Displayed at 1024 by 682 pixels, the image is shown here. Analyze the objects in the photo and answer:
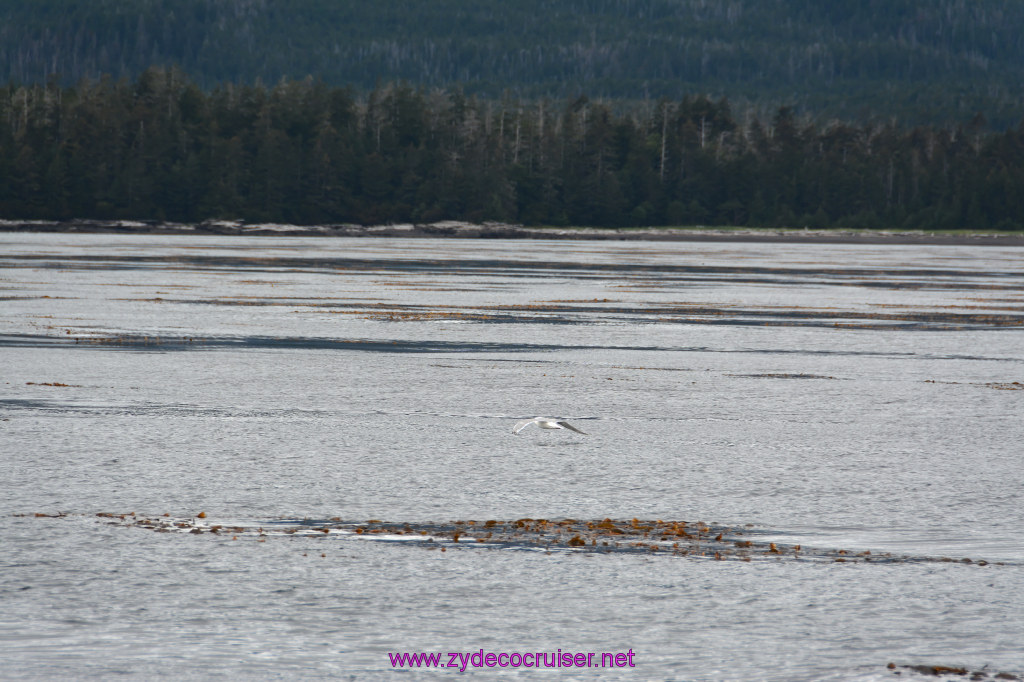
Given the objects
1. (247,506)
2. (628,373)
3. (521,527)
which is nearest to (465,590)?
(521,527)

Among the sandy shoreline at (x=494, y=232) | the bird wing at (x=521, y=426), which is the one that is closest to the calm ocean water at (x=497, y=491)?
the bird wing at (x=521, y=426)

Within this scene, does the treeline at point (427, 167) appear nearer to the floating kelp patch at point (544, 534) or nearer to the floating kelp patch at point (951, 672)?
the floating kelp patch at point (544, 534)

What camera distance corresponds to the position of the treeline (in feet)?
520

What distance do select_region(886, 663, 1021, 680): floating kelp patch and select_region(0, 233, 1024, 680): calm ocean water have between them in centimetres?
8

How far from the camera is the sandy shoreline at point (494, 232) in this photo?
442 feet

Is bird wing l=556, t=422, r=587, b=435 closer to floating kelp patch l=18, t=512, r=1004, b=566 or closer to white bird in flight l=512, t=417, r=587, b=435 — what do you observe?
white bird in flight l=512, t=417, r=587, b=435

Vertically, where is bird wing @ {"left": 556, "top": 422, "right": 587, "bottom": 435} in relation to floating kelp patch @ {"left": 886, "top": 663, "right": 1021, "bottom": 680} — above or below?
below

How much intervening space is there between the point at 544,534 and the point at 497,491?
4.59ft

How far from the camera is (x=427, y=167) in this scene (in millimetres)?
171250

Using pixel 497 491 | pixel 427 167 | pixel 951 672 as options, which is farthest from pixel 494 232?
pixel 951 672

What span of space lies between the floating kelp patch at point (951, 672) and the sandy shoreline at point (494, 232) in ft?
413

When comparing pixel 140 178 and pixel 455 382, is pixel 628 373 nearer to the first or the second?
pixel 455 382

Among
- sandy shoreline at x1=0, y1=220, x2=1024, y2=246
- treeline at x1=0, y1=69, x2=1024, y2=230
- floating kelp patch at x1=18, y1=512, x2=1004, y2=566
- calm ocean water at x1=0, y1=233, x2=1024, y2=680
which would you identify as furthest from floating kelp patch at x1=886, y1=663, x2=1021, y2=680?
treeline at x1=0, y1=69, x2=1024, y2=230

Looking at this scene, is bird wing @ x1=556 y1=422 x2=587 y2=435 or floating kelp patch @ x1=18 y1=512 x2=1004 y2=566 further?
bird wing @ x1=556 y1=422 x2=587 y2=435
